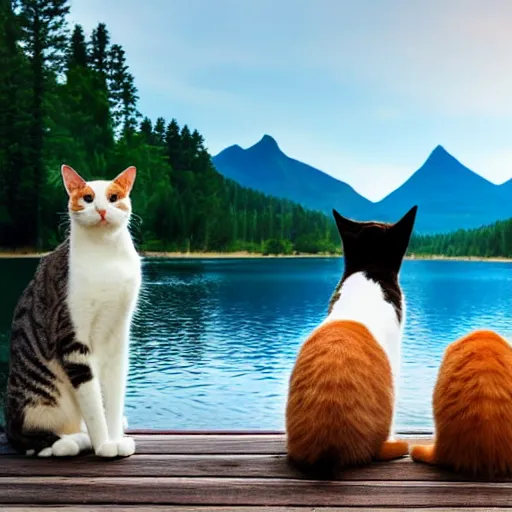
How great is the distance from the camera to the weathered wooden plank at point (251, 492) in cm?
126

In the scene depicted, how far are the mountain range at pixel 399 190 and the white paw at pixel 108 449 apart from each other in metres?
35.8

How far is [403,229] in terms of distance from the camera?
1.66 meters

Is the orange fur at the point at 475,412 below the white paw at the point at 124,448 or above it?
above

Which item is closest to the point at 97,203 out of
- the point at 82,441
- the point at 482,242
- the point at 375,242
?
the point at 82,441

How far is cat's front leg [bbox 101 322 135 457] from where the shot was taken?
62.7 inches

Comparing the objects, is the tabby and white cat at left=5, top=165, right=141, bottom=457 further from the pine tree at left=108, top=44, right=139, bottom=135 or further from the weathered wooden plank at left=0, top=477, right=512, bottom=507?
the pine tree at left=108, top=44, right=139, bottom=135

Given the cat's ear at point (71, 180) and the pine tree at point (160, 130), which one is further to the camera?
the pine tree at point (160, 130)

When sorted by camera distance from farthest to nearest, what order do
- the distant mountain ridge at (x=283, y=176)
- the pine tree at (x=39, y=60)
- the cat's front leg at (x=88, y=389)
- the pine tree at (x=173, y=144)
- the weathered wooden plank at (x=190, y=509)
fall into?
1. the distant mountain ridge at (x=283, y=176)
2. the pine tree at (x=173, y=144)
3. the pine tree at (x=39, y=60)
4. the cat's front leg at (x=88, y=389)
5. the weathered wooden plank at (x=190, y=509)

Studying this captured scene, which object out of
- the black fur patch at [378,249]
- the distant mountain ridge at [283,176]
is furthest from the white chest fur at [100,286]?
the distant mountain ridge at [283,176]

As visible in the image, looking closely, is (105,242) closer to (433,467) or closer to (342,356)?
(342,356)

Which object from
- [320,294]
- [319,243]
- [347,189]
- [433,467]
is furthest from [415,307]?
[347,189]

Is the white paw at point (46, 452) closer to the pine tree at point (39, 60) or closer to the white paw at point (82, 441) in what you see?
the white paw at point (82, 441)

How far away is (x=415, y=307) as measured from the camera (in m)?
17.4

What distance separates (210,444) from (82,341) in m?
0.39
